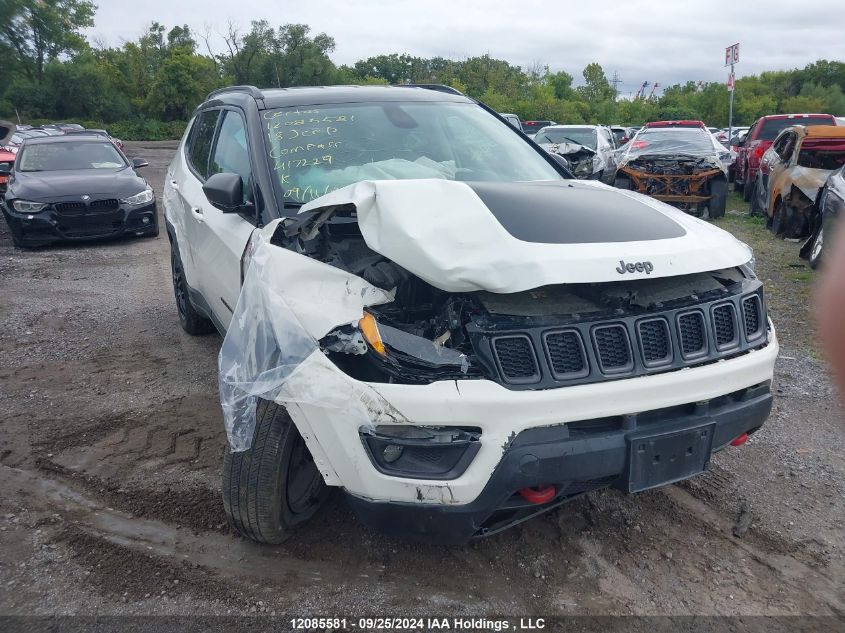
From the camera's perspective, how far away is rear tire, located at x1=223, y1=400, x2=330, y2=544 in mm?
2625

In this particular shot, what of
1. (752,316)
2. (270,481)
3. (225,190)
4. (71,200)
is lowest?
(270,481)

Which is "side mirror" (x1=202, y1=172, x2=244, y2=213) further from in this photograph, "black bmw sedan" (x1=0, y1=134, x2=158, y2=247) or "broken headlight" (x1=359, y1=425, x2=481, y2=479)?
"black bmw sedan" (x1=0, y1=134, x2=158, y2=247)

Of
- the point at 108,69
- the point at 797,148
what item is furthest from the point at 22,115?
the point at 797,148

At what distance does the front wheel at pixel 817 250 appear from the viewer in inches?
308

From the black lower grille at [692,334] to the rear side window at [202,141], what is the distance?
3.24 meters

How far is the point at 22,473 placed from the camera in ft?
11.9

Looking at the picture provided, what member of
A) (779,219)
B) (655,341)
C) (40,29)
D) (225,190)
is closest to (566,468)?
(655,341)

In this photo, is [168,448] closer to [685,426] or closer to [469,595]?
[469,595]

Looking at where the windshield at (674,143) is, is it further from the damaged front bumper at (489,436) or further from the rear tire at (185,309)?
the damaged front bumper at (489,436)

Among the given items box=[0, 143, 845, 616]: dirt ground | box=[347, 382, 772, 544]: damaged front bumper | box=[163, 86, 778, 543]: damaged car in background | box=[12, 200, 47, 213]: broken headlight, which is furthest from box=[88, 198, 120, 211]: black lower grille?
box=[347, 382, 772, 544]: damaged front bumper

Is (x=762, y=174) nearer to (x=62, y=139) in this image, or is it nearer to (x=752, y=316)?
(x=752, y=316)

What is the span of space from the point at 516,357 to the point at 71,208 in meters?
8.99

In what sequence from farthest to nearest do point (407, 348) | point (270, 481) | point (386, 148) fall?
point (386, 148)
point (270, 481)
point (407, 348)

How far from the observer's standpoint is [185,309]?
5.64m
